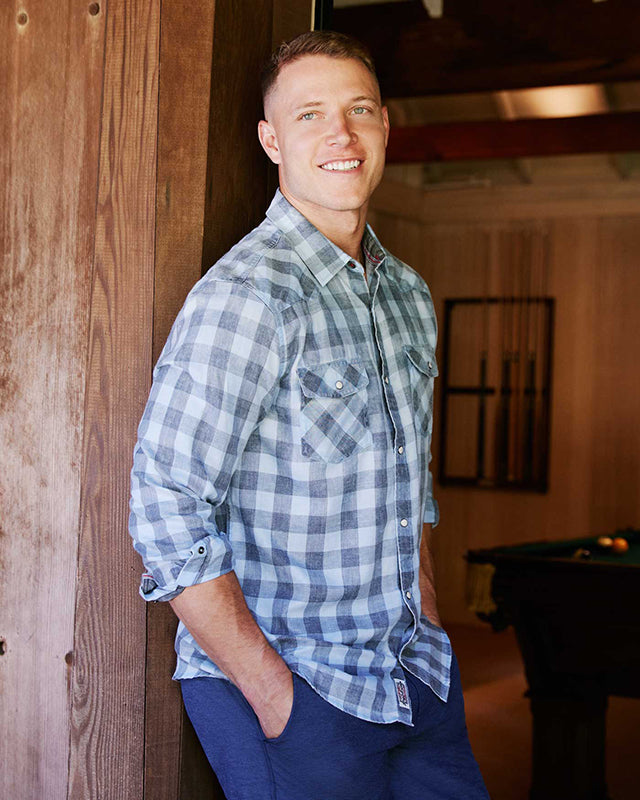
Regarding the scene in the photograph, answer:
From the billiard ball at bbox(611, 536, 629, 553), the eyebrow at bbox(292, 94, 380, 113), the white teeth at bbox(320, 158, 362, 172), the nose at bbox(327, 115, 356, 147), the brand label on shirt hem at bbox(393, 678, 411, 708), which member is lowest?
the billiard ball at bbox(611, 536, 629, 553)

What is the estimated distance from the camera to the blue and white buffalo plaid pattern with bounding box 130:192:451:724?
4.38ft

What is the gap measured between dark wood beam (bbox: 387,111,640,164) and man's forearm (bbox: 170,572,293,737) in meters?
5.12

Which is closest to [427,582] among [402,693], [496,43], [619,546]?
[402,693]

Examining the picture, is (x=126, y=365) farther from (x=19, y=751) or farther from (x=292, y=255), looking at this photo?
(x=19, y=751)

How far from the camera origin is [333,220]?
5.19 ft

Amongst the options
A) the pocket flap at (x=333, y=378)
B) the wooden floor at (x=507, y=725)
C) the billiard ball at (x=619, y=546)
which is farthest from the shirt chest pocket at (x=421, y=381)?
the billiard ball at (x=619, y=546)

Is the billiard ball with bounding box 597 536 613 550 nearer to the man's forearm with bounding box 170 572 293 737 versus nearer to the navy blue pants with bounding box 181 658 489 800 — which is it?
the navy blue pants with bounding box 181 658 489 800

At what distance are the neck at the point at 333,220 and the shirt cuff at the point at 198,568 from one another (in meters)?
0.57

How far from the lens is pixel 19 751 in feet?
5.76

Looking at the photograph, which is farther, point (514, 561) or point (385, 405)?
point (514, 561)

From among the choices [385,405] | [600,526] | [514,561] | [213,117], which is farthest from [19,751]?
[600,526]

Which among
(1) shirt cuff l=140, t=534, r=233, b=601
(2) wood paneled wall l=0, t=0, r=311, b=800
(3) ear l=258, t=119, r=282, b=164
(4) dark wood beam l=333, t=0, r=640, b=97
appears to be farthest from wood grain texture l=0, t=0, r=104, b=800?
(4) dark wood beam l=333, t=0, r=640, b=97

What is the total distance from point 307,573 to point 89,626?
46 centimetres

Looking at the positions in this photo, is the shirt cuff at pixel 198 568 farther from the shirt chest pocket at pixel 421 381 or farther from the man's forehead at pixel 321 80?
the man's forehead at pixel 321 80
